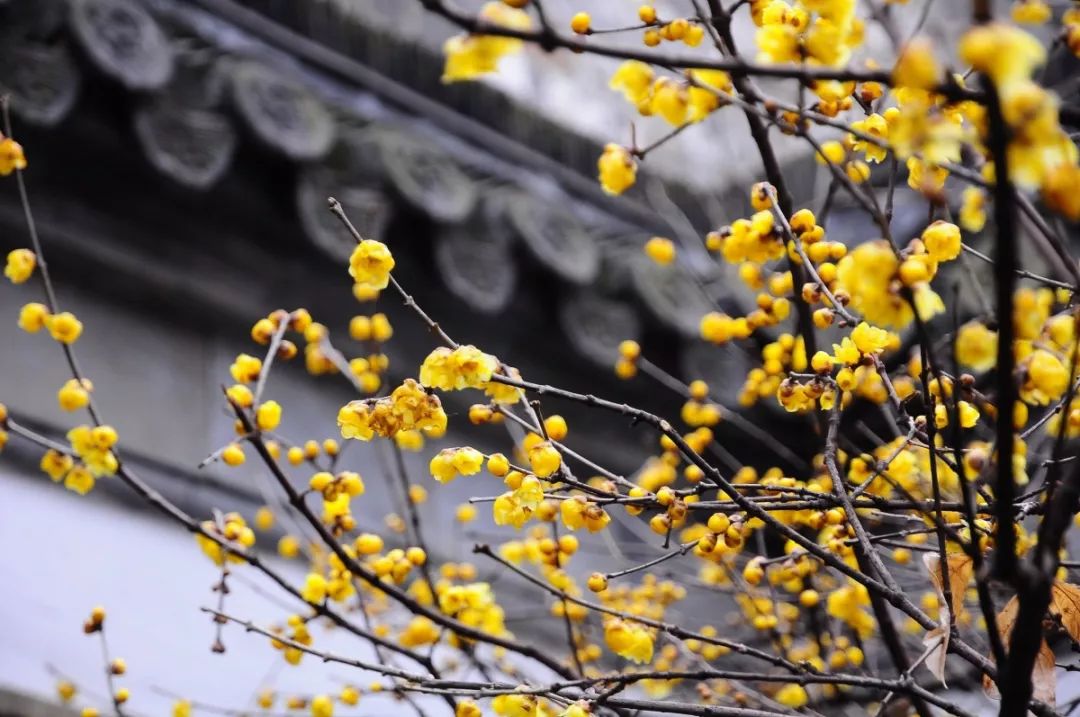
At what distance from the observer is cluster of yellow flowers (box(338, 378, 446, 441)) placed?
171cm

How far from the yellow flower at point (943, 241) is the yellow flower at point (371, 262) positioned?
74 centimetres

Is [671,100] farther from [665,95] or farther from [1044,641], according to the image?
[1044,641]

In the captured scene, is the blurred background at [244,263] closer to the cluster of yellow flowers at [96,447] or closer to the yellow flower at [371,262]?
the cluster of yellow flowers at [96,447]

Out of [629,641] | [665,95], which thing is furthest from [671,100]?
[629,641]

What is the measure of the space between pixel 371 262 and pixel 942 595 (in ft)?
2.97

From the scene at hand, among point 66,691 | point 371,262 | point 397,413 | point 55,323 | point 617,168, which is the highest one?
point 617,168

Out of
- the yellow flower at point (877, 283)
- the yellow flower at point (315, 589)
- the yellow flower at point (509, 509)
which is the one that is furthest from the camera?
the yellow flower at point (315, 589)

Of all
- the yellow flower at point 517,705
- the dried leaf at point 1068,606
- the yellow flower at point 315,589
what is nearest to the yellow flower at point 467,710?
the yellow flower at point 517,705

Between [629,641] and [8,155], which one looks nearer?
[629,641]

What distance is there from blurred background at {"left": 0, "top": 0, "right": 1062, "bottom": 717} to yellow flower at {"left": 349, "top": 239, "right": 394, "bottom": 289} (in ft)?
3.64

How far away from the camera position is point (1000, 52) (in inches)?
38.0

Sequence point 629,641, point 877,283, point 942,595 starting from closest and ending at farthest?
1. point 877,283
2. point 942,595
3. point 629,641

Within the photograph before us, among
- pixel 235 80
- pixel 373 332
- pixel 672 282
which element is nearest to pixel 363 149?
pixel 235 80

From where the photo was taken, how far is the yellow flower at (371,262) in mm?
1683
